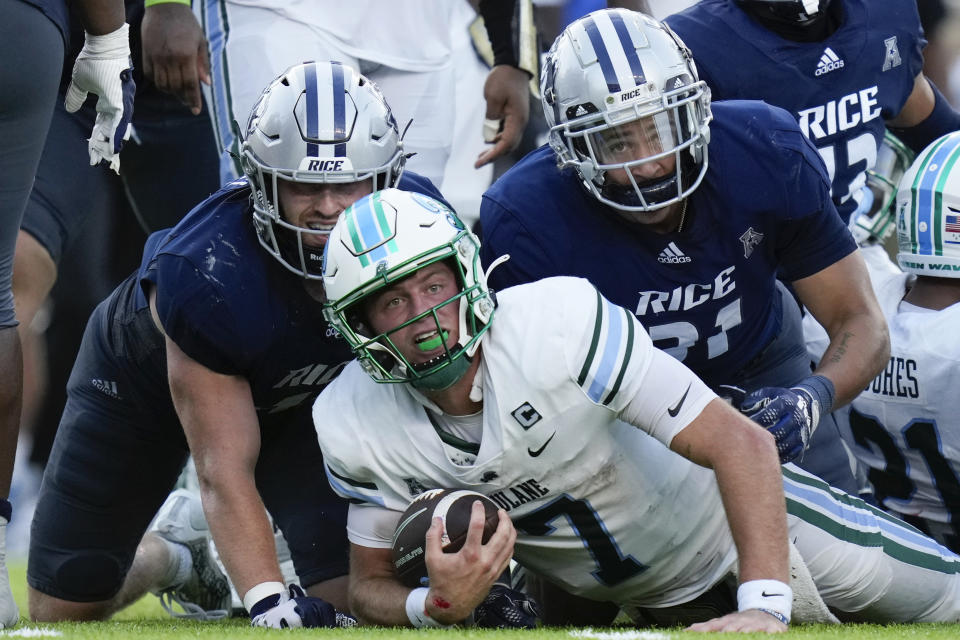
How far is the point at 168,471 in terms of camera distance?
12.9 feet

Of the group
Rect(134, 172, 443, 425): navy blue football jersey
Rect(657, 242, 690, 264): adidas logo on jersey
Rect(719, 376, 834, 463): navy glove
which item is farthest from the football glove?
Rect(657, 242, 690, 264): adidas logo on jersey

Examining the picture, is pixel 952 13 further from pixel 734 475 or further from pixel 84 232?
pixel 734 475

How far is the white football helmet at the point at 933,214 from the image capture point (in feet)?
12.6

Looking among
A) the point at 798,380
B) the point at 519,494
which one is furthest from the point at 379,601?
the point at 798,380

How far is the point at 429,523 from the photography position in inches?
107

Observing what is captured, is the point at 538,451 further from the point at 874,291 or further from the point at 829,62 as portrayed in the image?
the point at 829,62

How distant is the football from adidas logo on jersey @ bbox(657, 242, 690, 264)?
82 centimetres

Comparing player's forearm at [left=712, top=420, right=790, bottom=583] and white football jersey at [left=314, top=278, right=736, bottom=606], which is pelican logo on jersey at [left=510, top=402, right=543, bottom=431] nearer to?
white football jersey at [left=314, top=278, right=736, bottom=606]

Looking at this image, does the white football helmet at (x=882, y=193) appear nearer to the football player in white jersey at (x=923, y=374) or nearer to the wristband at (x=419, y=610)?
the football player in white jersey at (x=923, y=374)

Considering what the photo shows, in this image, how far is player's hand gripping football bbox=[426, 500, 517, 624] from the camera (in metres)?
2.62

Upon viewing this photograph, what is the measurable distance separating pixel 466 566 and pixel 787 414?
86 centimetres

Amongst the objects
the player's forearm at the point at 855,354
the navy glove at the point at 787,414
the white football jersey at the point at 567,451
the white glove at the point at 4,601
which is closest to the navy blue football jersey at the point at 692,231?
the player's forearm at the point at 855,354

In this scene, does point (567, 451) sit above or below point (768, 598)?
above

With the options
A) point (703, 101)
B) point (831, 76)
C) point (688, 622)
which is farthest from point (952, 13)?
point (688, 622)
